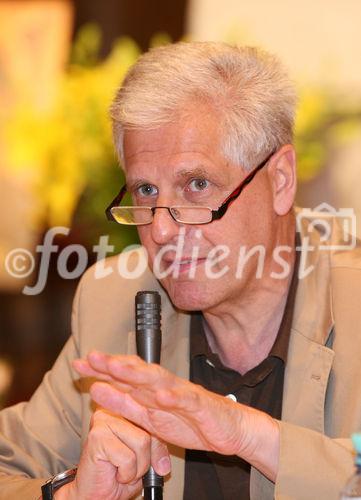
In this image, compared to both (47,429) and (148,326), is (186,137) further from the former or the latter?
(47,429)

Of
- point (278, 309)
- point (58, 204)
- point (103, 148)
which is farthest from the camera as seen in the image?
point (58, 204)

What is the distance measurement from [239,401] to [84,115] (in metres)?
1.64

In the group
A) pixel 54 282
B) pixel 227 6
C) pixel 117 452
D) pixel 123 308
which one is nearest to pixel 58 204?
pixel 54 282

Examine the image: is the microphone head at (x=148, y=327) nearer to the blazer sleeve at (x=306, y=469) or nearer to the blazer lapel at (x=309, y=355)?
the blazer sleeve at (x=306, y=469)

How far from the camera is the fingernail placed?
2.03 m

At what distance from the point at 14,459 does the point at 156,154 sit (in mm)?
866

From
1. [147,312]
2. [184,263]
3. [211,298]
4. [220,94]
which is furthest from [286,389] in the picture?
[220,94]

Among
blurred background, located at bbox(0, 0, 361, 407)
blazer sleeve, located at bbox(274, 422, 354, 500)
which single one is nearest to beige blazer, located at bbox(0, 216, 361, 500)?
blazer sleeve, located at bbox(274, 422, 354, 500)

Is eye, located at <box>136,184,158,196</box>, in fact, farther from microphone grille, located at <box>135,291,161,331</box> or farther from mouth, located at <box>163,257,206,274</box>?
microphone grille, located at <box>135,291,161,331</box>

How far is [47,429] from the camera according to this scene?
258 cm

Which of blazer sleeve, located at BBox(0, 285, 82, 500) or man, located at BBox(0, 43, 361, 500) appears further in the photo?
blazer sleeve, located at BBox(0, 285, 82, 500)

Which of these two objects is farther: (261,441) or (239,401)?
(239,401)

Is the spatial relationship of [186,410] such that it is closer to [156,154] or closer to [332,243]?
[156,154]

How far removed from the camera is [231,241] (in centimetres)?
238
